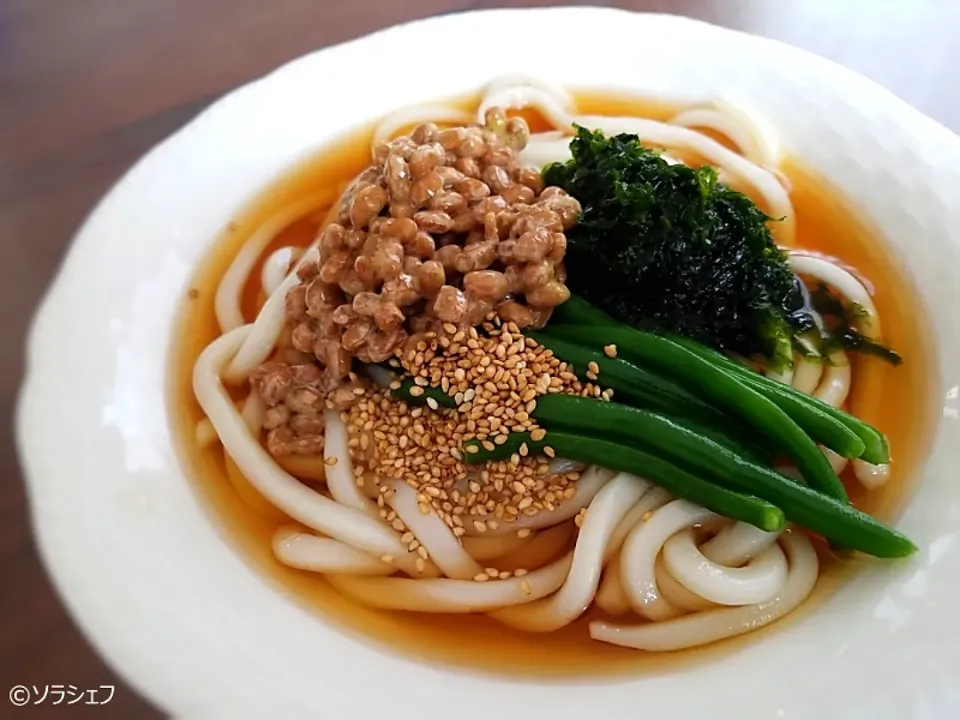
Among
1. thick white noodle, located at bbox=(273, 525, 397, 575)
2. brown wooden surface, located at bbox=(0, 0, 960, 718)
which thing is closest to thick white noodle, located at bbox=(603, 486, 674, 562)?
thick white noodle, located at bbox=(273, 525, 397, 575)

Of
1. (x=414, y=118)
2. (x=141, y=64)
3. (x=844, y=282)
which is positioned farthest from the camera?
(x=141, y=64)

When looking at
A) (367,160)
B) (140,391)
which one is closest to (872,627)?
(140,391)

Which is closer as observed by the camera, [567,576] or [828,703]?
[828,703]

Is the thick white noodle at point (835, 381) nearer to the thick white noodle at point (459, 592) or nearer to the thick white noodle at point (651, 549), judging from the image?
the thick white noodle at point (651, 549)

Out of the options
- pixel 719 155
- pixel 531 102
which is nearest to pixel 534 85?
pixel 531 102

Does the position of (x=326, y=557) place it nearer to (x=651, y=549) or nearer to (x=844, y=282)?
(x=651, y=549)

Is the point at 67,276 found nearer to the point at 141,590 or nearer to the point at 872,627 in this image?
the point at 141,590

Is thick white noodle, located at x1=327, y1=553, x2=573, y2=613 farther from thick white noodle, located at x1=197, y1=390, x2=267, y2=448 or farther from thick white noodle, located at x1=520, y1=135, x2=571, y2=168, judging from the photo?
thick white noodle, located at x1=520, y1=135, x2=571, y2=168
